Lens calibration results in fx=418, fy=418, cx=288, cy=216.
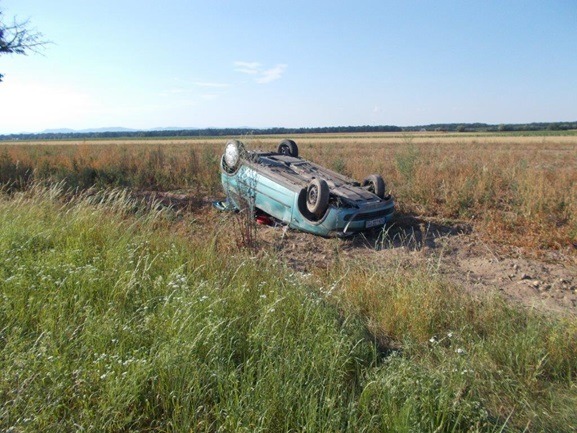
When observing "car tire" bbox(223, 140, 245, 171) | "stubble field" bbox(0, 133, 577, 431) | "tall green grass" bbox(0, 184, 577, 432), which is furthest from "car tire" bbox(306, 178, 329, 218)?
"tall green grass" bbox(0, 184, 577, 432)

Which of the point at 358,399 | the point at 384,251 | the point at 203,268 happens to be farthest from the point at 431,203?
the point at 358,399

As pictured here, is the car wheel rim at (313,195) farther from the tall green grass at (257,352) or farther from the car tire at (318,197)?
the tall green grass at (257,352)

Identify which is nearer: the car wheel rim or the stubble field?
the stubble field

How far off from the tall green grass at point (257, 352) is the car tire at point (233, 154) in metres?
3.58

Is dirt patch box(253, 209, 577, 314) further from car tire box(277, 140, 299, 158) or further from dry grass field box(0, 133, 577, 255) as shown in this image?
car tire box(277, 140, 299, 158)

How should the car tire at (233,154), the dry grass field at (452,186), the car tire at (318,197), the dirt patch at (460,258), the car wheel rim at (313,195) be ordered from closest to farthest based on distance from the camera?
1. the dirt patch at (460,258)
2. the car tire at (318,197)
3. the car wheel rim at (313,195)
4. the dry grass field at (452,186)
5. the car tire at (233,154)

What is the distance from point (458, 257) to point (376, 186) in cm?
189

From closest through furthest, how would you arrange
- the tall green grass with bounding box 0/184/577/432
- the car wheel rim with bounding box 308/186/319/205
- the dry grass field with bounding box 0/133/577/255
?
the tall green grass with bounding box 0/184/577/432 → the car wheel rim with bounding box 308/186/319/205 → the dry grass field with bounding box 0/133/577/255

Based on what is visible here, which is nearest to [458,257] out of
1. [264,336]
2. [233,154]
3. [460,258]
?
[460,258]

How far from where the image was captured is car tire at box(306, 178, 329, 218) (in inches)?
243

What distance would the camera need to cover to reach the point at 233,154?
7746 millimetres

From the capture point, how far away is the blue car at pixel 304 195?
622 centimetres

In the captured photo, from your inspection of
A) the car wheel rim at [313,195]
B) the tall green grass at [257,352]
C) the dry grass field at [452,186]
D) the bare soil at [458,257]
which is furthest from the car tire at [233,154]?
the tall green grass at [257,352]

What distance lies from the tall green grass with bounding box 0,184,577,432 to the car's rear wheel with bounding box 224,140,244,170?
358 centimetres
